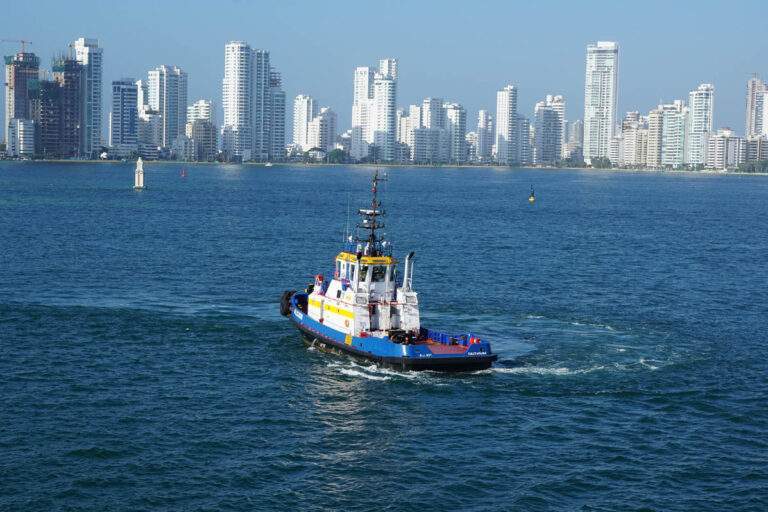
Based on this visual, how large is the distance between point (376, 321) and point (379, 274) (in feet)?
6.87

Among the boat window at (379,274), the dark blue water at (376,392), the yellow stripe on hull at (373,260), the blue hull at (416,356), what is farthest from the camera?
the boat window at (379,274)

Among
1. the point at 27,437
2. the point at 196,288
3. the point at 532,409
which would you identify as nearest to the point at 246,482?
the point at 27,437

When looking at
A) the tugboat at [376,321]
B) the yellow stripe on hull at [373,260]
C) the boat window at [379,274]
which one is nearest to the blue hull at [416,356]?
the tugboat at [376,321]

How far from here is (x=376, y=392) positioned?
1535 inches

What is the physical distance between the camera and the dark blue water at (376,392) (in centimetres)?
2975

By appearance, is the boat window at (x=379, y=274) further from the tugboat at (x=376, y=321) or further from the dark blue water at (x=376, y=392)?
the dark blue water at (x=376, y=392)

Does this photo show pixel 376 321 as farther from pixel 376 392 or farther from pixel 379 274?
pixel 376 392

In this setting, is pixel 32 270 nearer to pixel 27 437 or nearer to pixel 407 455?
pixel 27 437

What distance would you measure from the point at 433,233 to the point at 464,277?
102ft

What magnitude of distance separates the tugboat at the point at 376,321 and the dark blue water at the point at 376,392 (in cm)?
78

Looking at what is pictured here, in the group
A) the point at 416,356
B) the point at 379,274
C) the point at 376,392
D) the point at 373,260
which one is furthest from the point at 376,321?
the point at 376,392

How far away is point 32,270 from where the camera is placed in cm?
6469

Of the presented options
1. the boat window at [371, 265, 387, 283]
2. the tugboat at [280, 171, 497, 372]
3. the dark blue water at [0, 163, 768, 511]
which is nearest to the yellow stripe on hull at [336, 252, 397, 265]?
the tugboat at [280, 171, 497, 372]

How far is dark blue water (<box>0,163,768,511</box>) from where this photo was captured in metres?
29.8
